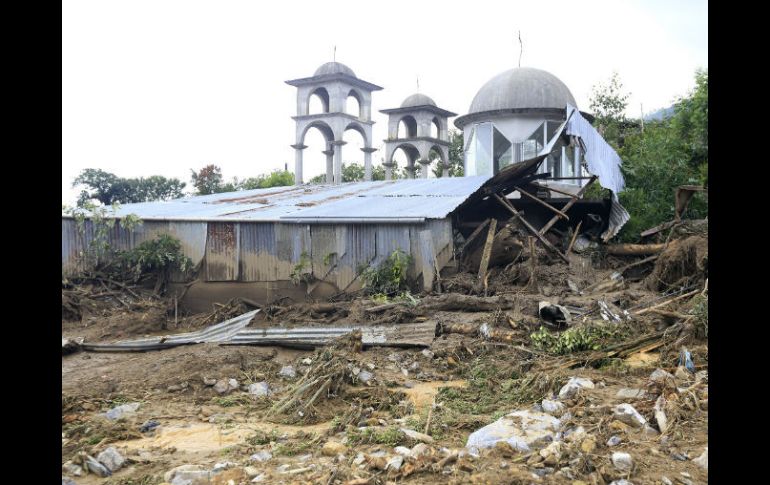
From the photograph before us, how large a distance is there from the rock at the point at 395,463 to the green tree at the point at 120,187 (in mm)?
32926

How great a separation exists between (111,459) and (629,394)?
4739 millimetres

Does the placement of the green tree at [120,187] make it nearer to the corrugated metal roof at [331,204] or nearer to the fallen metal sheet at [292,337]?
the corrugated metal roof at [331,204]

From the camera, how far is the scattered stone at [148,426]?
6465 millimetres

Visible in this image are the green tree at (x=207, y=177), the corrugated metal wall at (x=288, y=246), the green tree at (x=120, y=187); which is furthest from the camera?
the green tree at (x=207, y=177)

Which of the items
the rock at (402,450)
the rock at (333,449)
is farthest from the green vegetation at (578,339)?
the rock at (333,449)

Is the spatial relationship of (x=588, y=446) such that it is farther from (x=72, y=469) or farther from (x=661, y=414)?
(x=72, y=469)

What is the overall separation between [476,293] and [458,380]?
4.08 meters

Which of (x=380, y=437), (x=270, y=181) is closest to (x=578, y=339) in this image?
(x=380, y=437)

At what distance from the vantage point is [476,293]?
12.1 meters

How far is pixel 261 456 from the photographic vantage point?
5.14 metres

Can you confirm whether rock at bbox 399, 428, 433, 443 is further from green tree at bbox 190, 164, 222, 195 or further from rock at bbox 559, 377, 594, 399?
green tree at bbox 190, 164, 222, 195
